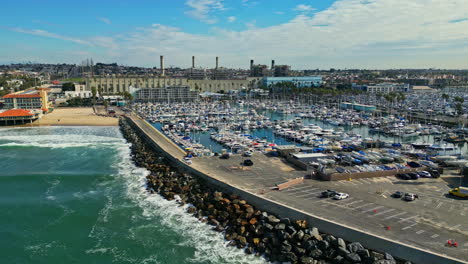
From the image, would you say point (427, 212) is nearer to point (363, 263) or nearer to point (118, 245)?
point (363, 263)

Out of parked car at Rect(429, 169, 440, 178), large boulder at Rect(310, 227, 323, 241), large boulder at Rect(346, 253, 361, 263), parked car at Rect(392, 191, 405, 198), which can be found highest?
parked car at Rect(429, 169, 440, 178)

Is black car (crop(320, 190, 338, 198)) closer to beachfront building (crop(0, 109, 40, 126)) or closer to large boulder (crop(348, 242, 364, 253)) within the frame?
large boulder (crop(348, 242, 364, 253))

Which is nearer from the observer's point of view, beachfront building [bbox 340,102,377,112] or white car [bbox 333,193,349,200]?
white car [bbox 333,193,349,200]

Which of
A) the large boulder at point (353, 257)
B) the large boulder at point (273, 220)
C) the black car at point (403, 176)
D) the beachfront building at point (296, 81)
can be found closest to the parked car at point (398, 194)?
the black car at point (403, 176)

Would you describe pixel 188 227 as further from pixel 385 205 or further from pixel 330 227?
pixel 385 205

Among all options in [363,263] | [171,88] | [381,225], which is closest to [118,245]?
[363,263]

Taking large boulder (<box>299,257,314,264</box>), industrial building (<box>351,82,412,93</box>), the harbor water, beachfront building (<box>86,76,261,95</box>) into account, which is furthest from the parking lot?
industrial building (<box>351,82,412,93</box>)
